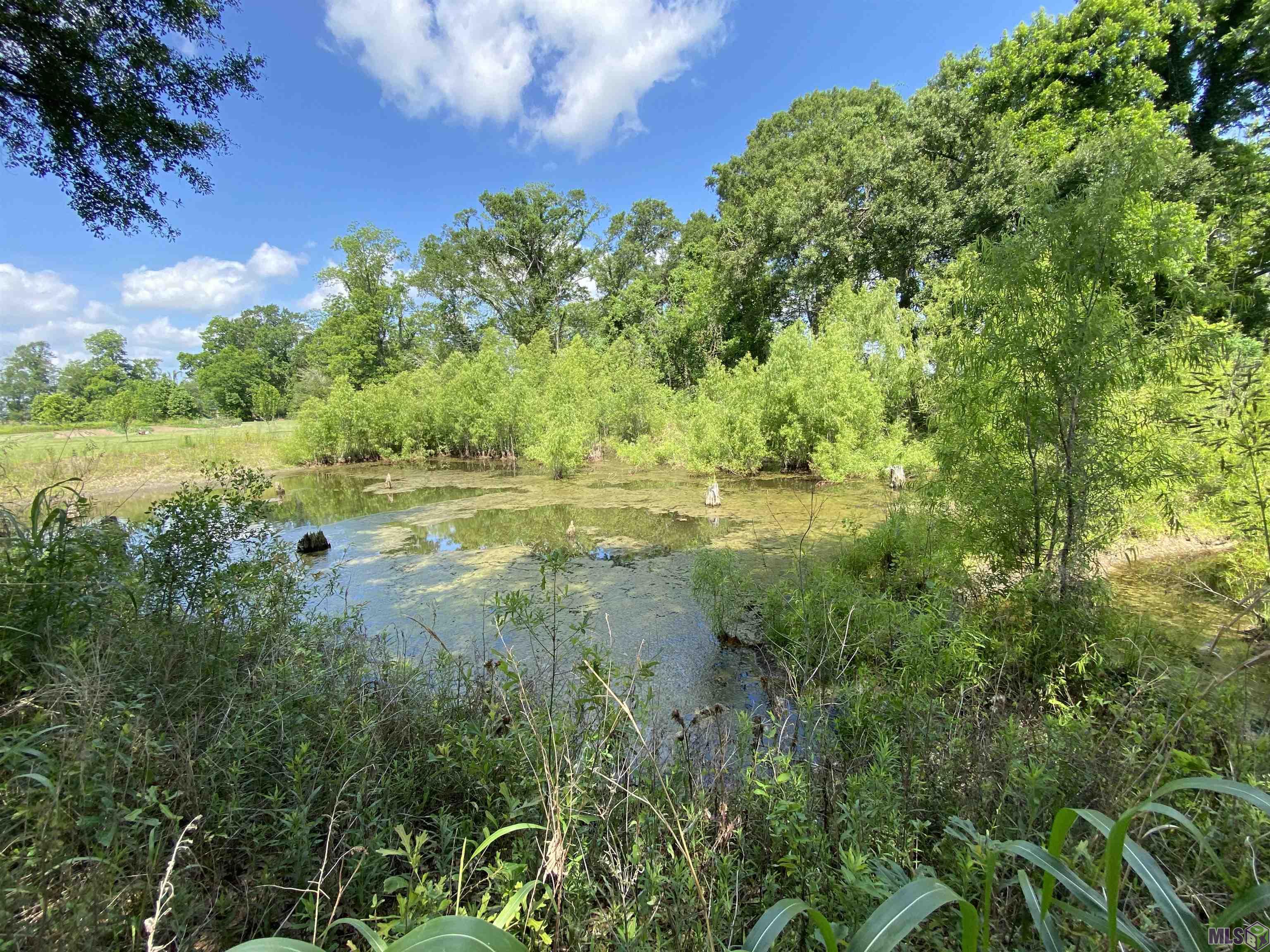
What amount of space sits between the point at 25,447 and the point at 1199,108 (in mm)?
30693

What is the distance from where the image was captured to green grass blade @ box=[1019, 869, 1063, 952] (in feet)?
2.90

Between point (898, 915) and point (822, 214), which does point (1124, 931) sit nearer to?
point (898, 915)

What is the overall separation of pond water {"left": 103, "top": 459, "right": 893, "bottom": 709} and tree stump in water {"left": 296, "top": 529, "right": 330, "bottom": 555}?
0.28 m

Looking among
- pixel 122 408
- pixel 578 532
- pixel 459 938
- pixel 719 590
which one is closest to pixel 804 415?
pixel 578 532

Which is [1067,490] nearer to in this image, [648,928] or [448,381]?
[648,928]

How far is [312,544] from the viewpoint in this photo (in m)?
8.91

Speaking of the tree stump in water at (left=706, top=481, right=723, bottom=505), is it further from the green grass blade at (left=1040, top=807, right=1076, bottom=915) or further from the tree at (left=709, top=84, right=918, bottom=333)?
the tree at (left=709, top=84, right=918, bottom=333)

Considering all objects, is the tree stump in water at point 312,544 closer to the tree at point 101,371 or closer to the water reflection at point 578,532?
the water reflection at point 578,532

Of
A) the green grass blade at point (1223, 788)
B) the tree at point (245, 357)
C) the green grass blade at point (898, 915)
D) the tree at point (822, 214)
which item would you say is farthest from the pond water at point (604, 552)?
the tree at point (245, 357)

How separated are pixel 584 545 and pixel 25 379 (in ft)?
54.0

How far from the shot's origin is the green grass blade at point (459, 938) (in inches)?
30.7

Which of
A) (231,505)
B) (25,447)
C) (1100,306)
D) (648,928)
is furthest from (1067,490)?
(25,447)

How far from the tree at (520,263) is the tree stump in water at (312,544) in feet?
88.1

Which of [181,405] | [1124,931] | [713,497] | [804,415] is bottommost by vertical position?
[713,497]
